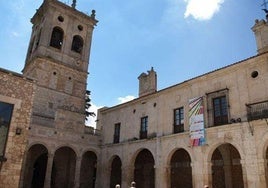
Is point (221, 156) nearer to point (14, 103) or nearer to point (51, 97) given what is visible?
point (14, 103)

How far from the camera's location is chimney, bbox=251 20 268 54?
16236 millimetres

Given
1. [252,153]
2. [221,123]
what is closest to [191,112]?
[221,123]

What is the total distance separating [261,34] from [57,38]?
1724 cm

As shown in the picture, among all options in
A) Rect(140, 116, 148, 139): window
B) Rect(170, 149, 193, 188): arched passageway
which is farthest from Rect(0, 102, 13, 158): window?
Rect(170, 149, 193, 188): arched passageway

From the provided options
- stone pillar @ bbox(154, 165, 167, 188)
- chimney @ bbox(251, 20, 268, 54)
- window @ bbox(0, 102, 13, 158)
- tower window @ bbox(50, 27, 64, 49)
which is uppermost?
tower window @ bbox(50, 27, 64, 49)

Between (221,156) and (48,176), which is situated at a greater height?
(221,156)

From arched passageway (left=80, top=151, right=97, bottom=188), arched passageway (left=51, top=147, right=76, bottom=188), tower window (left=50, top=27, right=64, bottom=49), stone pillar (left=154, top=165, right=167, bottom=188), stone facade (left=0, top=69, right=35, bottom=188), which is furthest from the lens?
tower window (left=50, top=27, right=64, bottom=49)

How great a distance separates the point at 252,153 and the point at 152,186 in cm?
871

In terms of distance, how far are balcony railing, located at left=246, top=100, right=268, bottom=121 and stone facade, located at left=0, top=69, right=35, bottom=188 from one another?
10507mm

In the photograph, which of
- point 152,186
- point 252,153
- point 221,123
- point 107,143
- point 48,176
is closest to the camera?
point 252,153

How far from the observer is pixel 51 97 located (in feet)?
72.1

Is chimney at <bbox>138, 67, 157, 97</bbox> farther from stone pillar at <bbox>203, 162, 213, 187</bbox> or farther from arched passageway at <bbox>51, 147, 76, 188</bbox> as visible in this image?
stone pillar at <bbox>203, 162, 213, 187</bbox>

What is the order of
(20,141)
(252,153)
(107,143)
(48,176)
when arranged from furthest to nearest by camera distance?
(107,143) → (48,176) → (252,153) → (20,141)

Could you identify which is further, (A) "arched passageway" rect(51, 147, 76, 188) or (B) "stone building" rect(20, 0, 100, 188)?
(A) "arched passageway" rect(51, 147, 76, 188)
